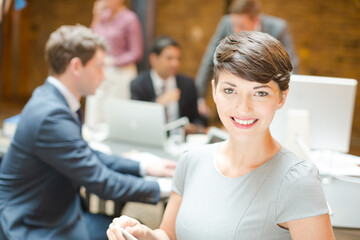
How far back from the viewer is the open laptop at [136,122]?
110 inches

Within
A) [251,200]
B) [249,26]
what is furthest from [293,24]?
[251,200]

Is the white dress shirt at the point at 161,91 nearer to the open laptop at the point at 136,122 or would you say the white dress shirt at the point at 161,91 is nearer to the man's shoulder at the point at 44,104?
the open laptop at the point at 136,122

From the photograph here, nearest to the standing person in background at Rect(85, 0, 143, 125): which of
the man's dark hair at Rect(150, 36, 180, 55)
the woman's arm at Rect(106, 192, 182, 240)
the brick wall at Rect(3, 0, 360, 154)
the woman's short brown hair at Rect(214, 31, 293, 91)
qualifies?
the man's dark hair at Rect(150, 36, 180, 55)

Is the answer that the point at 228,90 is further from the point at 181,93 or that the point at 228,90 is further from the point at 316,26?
the point at 316,26

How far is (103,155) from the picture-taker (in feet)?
8.01

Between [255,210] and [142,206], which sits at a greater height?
[255,210]

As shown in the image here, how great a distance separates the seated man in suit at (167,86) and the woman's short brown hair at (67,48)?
1454 millimetres

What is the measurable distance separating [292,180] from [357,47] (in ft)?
17.3

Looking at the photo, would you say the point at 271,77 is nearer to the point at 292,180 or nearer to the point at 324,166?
the point at 292,180

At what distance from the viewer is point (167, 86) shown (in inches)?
148

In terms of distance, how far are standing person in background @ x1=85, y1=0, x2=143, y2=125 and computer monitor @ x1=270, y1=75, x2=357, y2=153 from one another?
2557 mm

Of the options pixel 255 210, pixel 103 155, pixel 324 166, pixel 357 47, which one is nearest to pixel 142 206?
pixel 103 155

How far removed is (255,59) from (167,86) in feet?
8.43

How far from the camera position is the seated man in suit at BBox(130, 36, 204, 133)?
3.67 m
